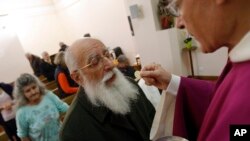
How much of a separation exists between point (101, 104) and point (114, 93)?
159 mm

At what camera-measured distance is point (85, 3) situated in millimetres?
9242

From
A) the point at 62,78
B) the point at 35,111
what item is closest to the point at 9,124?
the point at 62,78

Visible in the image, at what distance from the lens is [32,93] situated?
299 cm

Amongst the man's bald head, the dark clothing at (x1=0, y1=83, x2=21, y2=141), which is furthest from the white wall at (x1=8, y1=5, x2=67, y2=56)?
the man's bald head

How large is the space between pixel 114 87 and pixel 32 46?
9.10m

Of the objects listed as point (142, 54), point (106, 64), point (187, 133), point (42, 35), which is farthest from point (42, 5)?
point (187, 133)

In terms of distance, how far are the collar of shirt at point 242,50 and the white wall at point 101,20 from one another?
719 centimetres

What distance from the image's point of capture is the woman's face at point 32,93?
2.98 metres

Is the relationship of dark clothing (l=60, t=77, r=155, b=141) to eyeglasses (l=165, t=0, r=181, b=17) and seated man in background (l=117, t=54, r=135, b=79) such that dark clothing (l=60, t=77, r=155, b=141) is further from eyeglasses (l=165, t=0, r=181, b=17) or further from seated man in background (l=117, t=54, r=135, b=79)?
seated man in background (l=117, t=54, r=135, b=79)

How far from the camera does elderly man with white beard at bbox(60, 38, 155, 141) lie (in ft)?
4.87

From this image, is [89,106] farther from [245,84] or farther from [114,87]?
[245,84]

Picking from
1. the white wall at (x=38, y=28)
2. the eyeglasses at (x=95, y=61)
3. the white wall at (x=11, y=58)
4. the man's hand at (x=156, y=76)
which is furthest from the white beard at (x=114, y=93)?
the white wall at (x=38, y=28)

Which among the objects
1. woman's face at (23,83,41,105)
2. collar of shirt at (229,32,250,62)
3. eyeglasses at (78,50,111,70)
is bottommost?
woman's face at (23,83,41,105)

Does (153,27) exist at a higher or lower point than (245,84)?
lower
